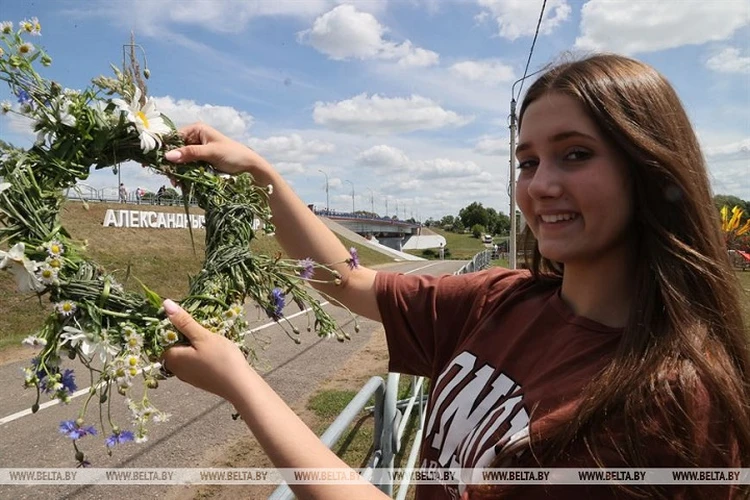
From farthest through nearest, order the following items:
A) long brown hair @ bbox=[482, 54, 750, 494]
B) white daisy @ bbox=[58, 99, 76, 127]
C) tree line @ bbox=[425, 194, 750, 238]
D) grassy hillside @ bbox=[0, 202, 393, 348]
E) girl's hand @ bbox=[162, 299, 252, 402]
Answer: tree line @ bbox=[425, 194, 750, 238] → grassy hillside @ bbox=[0, 202, 393, 348] → white daisy @ bbox=[58, 99, 76, 127] → girl's hand @ bbox=[162, 299, 252, 402] → long brown hair @ bbox=[482, 54, 750, 494]

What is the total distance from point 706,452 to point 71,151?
→ 160 cm

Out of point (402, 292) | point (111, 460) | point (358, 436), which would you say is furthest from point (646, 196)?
point (111, 460)

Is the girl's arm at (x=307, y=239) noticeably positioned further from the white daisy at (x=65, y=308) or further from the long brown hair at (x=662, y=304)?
the long brown hair at (x=662, y=304)

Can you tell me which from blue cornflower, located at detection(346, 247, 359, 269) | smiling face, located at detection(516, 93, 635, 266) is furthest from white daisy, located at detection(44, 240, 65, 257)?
smiling face, located at detection(516, 93, 635, 266)

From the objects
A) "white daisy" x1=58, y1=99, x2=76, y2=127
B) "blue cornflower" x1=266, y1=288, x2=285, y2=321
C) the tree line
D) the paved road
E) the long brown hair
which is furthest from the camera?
the tree line

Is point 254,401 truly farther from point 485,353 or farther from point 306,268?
point 485,353

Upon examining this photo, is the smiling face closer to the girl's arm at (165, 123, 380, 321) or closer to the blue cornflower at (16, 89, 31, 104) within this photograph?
the girl's arm at (165, 123, 380, 321)

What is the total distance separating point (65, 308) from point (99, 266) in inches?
5.6

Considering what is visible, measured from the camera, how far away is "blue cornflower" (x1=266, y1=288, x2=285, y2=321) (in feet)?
4.78

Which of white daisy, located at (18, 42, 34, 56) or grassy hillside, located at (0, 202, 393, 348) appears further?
grassy hillside, located at (0, 202, 393, 348)

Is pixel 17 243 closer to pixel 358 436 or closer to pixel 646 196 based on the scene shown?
pixel 646 196

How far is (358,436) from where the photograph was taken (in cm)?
557

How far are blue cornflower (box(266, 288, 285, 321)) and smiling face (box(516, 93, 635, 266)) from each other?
0.74 meters

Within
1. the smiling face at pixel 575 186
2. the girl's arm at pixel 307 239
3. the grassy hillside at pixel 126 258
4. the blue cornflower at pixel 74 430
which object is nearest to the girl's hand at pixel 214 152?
the girl's arm at pixel 307 239
